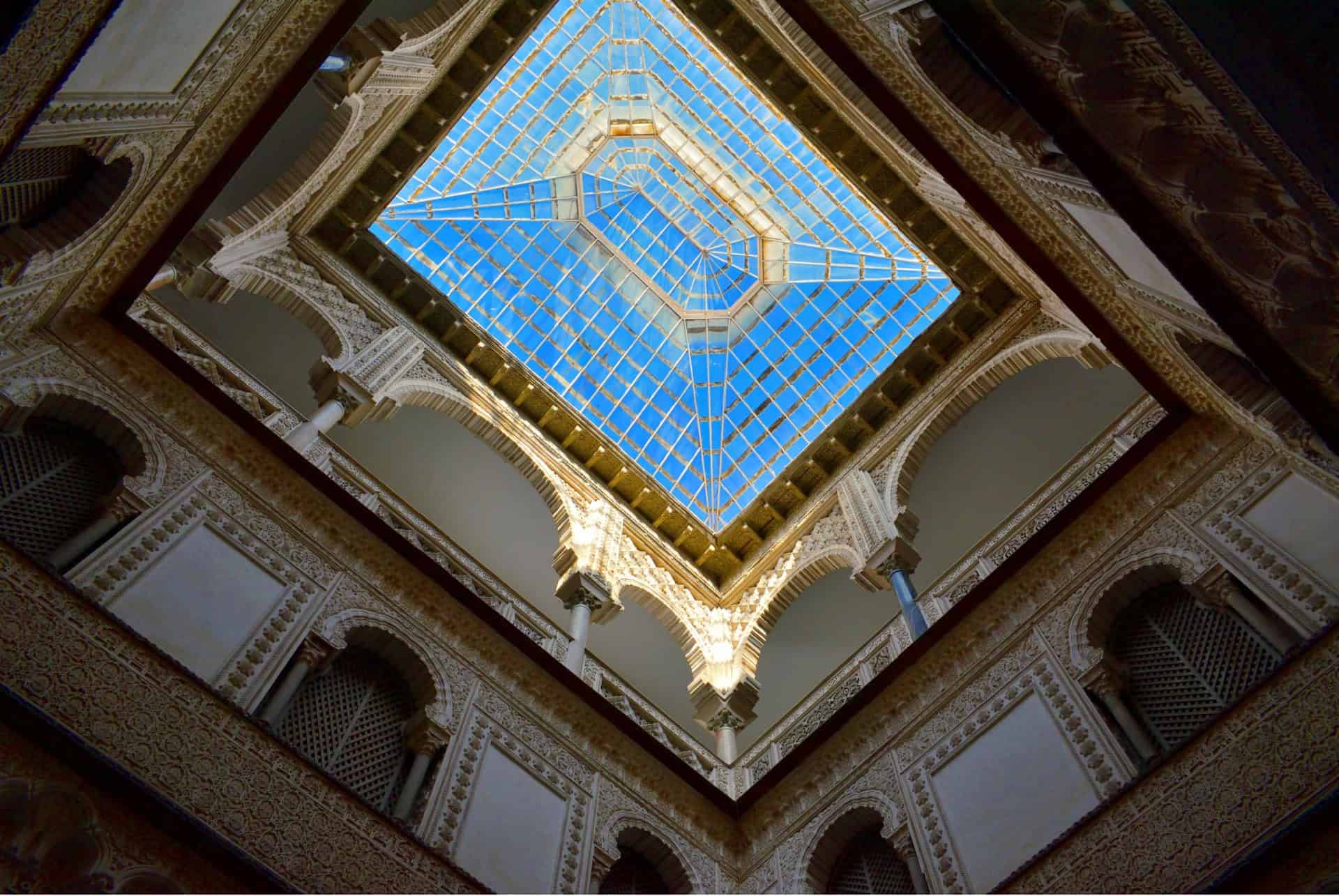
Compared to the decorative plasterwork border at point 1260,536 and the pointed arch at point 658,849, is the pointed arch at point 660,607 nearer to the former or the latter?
the pointed arch at point 658,849

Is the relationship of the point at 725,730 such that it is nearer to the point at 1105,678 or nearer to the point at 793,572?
the point at 793,572

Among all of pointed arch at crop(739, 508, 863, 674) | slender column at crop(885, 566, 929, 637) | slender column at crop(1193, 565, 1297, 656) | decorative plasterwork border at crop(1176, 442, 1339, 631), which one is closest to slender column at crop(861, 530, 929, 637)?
slender column at crop(885, 566, 929, 637)

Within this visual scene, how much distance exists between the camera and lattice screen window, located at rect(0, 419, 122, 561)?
637 centimetres

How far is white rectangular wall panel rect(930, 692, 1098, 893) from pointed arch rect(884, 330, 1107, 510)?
4.11 meters

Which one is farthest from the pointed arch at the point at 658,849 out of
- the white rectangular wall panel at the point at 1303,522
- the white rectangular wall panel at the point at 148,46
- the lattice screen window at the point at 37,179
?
the white rectangular wall panel at the point at 148,46

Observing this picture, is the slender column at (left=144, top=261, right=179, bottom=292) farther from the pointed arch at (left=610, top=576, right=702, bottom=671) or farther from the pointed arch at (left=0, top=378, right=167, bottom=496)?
the pointed arch at (left=610, top=576, right=702, bottom=671)

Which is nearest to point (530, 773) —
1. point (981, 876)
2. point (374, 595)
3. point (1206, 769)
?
point (374, 595)

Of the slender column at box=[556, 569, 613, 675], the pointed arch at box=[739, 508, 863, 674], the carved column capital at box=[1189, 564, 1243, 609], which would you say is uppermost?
the pointed arch at box=[739, 508, 863, 674]

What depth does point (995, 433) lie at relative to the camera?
1280cm

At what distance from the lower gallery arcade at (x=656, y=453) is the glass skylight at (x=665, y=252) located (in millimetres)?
58

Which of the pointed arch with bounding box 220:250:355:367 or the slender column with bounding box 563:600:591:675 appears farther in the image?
the pointed arch with bounding box 220:250:355:367

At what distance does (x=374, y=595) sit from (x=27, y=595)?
246 cm

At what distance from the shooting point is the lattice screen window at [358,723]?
6.74 metres

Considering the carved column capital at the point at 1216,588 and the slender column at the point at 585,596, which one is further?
the slender column at the point at 585,596
